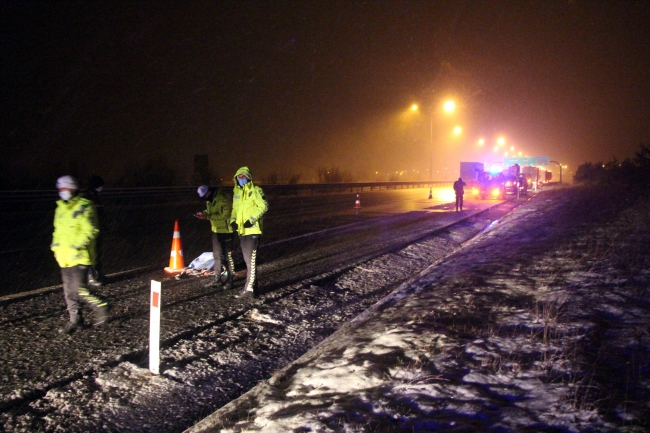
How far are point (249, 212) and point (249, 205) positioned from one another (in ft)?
0.33

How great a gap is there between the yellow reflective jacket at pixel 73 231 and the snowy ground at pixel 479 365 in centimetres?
280

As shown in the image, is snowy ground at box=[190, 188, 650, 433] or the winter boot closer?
snowy ground at box=[190, 188, 650, 433]

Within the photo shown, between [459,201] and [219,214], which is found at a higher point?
[219,214]

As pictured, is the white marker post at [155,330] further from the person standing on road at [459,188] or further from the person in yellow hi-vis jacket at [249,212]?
the person standing on road at [459,188]

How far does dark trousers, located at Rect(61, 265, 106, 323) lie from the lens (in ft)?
18.5

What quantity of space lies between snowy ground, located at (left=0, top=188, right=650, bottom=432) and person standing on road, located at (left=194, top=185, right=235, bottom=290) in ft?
1.57

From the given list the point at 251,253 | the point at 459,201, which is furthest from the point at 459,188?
the point at 251,253

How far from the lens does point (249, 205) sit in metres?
6.91

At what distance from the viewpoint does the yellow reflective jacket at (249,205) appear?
687 centimetres

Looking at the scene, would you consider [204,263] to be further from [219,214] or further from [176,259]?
[219,214]

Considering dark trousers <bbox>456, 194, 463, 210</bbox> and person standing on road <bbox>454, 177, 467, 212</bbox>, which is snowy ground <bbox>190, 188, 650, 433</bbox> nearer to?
person standing on road <bbox>454, 177, 467, 212</bbox>

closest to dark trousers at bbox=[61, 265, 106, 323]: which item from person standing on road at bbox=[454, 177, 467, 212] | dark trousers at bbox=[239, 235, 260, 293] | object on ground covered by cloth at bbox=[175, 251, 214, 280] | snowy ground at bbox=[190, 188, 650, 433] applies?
dark trousers at bbox=[239, 235, 260, 293]

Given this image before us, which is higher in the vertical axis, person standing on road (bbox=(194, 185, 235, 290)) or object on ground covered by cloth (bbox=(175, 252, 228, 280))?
person standing on road (bbox=(194, 185, 235, 290))

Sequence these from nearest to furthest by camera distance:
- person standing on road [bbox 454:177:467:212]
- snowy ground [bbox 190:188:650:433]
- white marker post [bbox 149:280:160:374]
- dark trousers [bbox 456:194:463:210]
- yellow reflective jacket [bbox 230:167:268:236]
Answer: snowy ground [bbox 190:188:650:433]
white marker post [bbox 149:280:160:374]
yellow reflective jacket [bbox 230:167:268:236]
person standing on road [bbox 454:177:467:212]
dark trousers [bbox 456:194:463:210]
